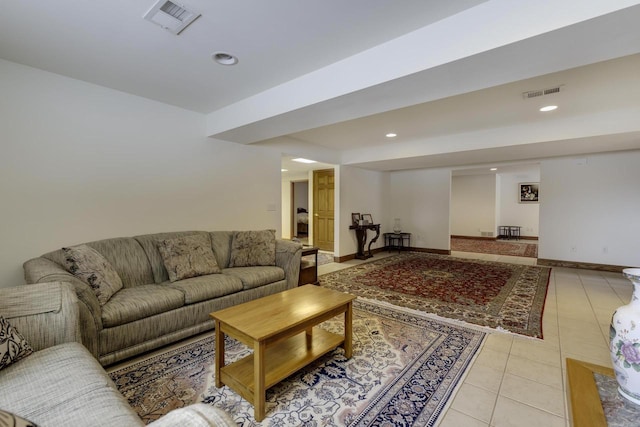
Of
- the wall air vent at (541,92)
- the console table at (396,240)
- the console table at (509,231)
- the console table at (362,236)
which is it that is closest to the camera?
the wall air vent at (541,92)

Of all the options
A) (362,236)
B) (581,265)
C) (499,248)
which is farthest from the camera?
(499,248)

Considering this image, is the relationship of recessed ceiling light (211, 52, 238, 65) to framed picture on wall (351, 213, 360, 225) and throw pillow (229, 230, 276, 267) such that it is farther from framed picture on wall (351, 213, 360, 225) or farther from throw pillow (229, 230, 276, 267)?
framed picture on wall (351, 213, 360, 225)

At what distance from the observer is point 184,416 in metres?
0.81

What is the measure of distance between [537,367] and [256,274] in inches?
99.9

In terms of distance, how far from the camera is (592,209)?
16.3ft

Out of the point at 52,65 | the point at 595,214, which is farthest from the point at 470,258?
the point at 52,65

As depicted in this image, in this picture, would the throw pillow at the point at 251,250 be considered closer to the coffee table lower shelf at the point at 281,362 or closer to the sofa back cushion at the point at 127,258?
the sofa back cushion at the point at 127,258

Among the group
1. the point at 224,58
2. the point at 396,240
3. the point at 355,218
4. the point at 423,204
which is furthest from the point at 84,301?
the point at 423,204

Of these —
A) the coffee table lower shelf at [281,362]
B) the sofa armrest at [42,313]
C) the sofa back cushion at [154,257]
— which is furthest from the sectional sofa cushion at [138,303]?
the coffee table lower shelf at [281,362]

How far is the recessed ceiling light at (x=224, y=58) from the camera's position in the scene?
2167 millimetres

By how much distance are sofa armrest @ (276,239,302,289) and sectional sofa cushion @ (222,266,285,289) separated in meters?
0.10

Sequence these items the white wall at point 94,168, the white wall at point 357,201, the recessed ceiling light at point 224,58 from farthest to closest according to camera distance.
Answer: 1. the white wall at point 357,201
2. the white wall at point 94,168
3. the recessed ceiling light at point 224,58

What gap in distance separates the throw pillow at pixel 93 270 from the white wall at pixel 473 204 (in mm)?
9831

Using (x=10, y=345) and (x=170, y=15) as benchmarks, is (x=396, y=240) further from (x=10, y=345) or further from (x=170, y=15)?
(x=10, y=345)
